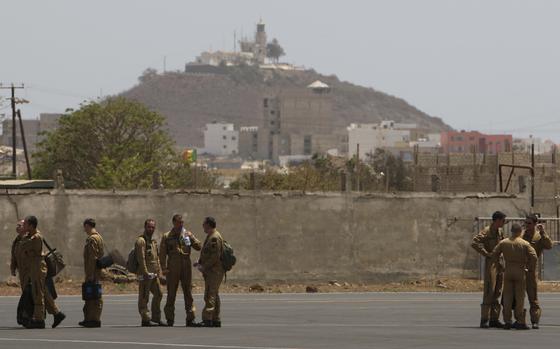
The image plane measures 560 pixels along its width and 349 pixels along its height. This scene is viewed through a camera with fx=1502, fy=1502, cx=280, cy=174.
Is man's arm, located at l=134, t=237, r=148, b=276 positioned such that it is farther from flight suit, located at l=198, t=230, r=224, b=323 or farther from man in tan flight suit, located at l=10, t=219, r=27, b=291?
man in tan flight suit, located at l=10, t=219, r=27, b=291

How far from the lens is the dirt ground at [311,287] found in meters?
35.9

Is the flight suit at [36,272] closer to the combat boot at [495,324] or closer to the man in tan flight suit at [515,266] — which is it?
the combat boot at [495,324]

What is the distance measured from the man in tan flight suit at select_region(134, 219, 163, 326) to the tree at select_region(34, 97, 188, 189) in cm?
6123

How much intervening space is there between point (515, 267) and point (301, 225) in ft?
52.1

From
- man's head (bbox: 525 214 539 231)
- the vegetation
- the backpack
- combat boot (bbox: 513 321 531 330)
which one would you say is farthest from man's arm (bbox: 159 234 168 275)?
the vegetation

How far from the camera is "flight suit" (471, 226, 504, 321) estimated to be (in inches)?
904

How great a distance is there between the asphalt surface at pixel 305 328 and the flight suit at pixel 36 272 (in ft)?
1.28

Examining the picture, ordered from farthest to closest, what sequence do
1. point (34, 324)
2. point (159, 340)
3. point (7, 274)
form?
point (7, 274), point (34, 324), point (159, 340)

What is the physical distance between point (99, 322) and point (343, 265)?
53.9 ft

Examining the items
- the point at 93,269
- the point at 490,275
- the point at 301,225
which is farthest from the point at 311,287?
the point at 93,269

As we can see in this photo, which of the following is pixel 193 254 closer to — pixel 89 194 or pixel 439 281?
pixel 89 194

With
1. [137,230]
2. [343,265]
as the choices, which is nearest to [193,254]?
[137,230]

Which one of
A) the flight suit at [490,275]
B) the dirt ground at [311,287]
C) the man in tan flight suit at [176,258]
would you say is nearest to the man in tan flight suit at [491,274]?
the flight suit at [490,275]

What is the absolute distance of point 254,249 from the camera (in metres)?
37.9
